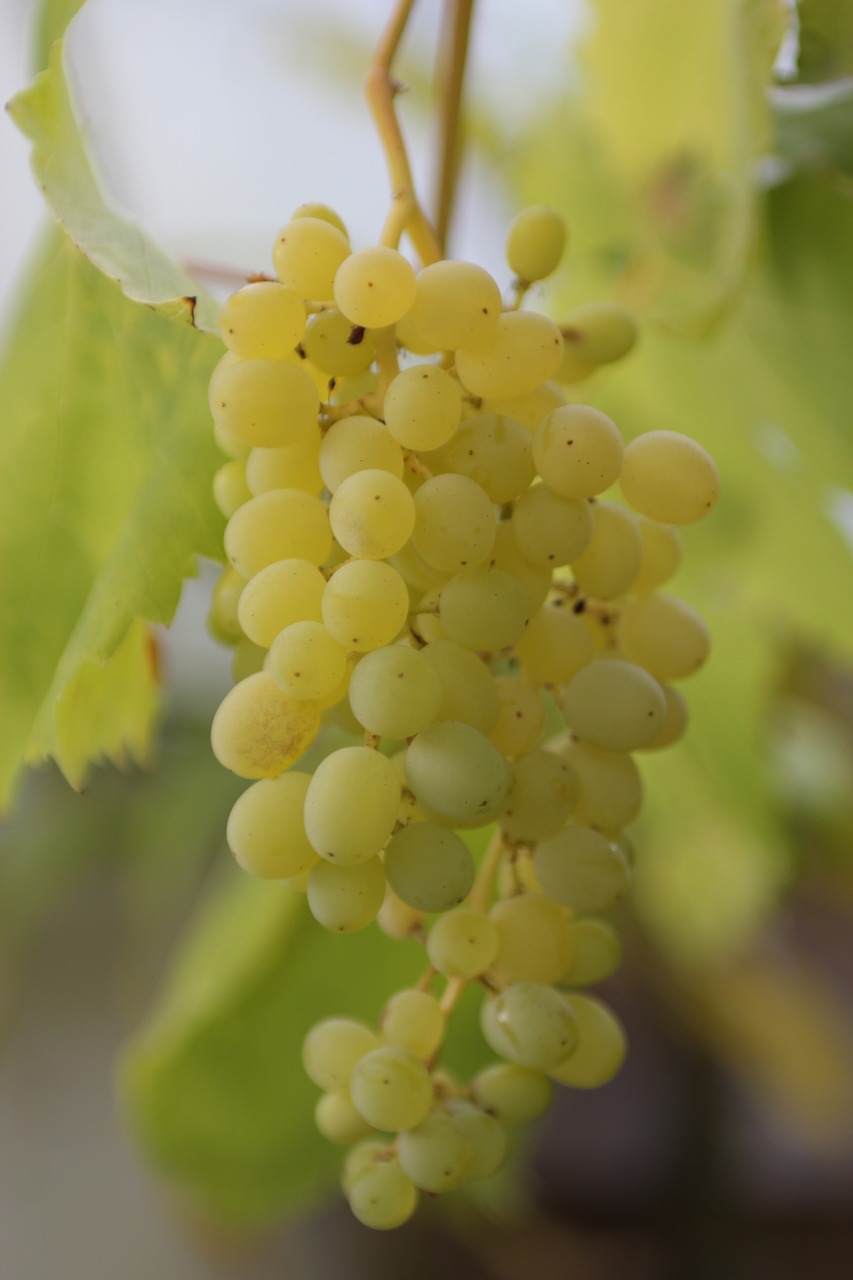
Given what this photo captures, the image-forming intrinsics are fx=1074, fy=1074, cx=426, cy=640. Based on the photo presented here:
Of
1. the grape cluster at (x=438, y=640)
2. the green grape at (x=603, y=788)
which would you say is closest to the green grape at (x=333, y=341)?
the grape cluster at (x=438, y=640)

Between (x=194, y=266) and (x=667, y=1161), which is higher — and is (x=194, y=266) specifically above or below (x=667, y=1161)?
above

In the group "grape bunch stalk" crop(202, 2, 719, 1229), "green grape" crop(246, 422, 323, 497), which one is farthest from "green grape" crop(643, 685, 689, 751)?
"green grape" crop(246, 422, 323, 497)

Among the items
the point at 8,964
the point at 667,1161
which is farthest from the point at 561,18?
the point at 8,964

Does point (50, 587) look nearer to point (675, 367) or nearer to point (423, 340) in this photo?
point (423, 340)

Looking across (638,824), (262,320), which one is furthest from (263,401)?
(638,824)

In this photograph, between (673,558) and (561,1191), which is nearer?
(673,558)

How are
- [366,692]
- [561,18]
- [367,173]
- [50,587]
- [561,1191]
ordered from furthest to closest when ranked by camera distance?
[367,173] < [561,1191] < [561,18] < [50,587] < [366,692]

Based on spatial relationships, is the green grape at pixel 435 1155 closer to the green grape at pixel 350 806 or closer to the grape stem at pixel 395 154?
the green grape at pixel 350 806

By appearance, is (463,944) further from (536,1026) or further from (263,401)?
(263,401)
